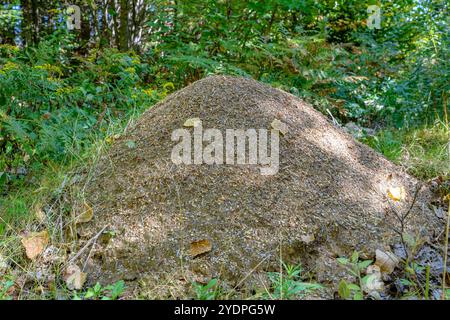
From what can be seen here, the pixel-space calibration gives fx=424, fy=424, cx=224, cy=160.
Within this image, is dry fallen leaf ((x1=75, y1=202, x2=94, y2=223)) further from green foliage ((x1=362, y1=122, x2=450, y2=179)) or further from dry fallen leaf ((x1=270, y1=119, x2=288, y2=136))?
green foliage ((x1=362, y1=122, x2=450, y2=179))

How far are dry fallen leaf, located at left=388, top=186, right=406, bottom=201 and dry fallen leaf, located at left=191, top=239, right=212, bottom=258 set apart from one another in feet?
3.46

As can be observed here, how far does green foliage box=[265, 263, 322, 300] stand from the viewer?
5.01 ft

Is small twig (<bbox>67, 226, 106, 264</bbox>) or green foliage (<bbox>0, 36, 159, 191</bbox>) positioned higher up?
green foliage (<bbox>0, 36, 159, 191</bbox>)

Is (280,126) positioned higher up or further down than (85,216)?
higher up

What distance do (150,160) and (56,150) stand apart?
0.85 m

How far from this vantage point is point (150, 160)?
216cm

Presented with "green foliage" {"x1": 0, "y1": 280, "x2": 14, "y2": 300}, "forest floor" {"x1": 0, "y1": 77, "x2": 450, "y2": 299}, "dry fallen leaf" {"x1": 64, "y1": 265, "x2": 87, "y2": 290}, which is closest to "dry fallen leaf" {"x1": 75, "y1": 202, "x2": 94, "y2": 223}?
"forest floor" {"x1": 0, "y1": 77, "x2": 450, "y2": 299}

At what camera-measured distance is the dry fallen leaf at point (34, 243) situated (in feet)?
6.09

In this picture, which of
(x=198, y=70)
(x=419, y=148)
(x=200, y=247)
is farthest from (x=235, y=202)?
(x=198, y=70)

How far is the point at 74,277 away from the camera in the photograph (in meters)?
1.72

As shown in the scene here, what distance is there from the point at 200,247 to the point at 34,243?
758 mm

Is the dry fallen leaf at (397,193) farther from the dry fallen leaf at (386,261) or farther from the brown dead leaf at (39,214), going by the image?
the brown dead leaf at (39,214)

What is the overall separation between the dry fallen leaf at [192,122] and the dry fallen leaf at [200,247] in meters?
0.69

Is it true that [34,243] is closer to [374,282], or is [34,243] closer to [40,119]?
[40,119]
